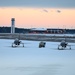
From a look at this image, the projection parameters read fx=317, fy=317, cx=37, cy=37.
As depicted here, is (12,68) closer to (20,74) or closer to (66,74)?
(20,74)

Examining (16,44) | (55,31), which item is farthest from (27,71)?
(55,31)

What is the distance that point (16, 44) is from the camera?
46.5 meters

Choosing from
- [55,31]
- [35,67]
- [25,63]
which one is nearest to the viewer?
[35,67]

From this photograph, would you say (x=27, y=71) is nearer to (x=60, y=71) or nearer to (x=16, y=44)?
(x=60, y=71)

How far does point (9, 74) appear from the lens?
741 inches

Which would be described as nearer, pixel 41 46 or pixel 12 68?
pixel 12 68

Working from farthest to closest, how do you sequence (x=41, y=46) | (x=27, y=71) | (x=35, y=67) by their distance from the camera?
(x=41, y=46) → (x=35, y=67) → (x=27, y=71)

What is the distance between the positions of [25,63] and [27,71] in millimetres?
3439

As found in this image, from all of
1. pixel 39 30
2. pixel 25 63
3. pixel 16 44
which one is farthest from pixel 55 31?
→ pixel 25 63

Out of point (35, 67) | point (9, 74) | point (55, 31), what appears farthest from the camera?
point (55, 31)

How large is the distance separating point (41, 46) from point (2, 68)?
2302cm

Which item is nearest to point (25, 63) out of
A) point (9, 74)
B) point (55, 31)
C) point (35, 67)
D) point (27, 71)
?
point (35, 67)

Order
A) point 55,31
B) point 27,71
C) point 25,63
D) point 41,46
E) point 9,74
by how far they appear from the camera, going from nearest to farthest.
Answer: point 9,74
point 27,71
point 25,63
point 41,46
point 55,31

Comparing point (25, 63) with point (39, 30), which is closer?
point (25, 63)
